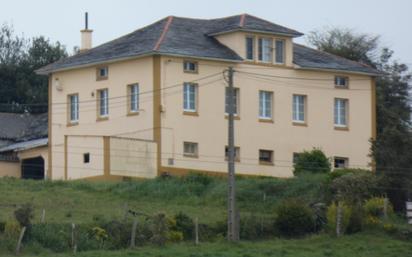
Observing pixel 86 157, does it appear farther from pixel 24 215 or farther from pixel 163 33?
pixel 24 215

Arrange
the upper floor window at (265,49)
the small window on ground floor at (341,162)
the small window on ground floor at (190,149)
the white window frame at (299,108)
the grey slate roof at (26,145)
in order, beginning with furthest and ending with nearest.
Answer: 1. the grey slate roof at (26,145)
2. the small window on ground floor at (341,162)
3. the white window frame at (299,108)
4. the upper floor window at (265,49)
5. the small window on ground floor at (190,149)

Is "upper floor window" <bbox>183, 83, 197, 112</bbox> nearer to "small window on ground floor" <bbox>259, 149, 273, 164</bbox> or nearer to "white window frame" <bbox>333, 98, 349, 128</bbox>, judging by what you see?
"small window on ground floor" <bbox>259, 149, 273, 164</bbox>

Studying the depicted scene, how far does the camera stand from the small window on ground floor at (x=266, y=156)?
71812 mm

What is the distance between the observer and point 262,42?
72438 mm

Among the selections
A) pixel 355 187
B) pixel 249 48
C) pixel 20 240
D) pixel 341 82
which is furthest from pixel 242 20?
pixel 20 240

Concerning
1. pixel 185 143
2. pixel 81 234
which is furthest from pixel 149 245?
pixel 185 143

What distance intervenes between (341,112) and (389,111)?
769cm

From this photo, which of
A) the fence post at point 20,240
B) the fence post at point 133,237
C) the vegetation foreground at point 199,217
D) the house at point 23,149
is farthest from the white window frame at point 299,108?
the fence post at point 20,240

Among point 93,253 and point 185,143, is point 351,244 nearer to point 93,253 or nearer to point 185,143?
point 93,253

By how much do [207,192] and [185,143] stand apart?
6.76m

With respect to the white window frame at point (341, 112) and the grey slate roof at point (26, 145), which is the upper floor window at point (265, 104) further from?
the grey slate roof at point (26, 145)

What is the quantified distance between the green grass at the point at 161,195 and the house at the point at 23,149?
12031 mm

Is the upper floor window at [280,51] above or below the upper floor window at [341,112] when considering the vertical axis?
above

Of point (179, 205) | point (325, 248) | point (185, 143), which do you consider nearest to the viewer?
point (325, 248)
